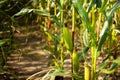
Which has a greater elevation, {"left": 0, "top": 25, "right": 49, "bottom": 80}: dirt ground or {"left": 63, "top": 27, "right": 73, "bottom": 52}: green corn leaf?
{"left": 63, "top": 27, "right": 73, "bottom": 52}: green corn leaf

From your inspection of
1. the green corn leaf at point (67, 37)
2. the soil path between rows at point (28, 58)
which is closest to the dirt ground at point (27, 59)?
the soil path between rows at point (28, 58)

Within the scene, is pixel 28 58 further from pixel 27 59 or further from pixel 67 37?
pixel 67 37

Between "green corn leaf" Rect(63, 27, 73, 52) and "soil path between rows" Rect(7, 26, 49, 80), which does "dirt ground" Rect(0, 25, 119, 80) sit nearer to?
"soil path between rows" Rect(7, 26, 49, 80)

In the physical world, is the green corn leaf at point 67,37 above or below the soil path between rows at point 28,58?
above

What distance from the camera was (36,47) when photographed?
2582 millimetres

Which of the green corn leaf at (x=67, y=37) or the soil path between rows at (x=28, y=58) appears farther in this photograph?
the soil path between rows at (x=28, y=58)

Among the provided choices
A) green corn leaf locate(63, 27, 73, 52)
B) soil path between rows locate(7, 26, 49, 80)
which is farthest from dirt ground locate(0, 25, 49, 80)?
green corn leaf locate(63, 27, 73, 52)

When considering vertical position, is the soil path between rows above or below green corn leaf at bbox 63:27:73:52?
below

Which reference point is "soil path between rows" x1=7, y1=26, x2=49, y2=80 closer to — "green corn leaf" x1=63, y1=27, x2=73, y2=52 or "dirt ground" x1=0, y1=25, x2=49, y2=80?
"dirt ground" x1=0, y1=25, x2=49, y2=80

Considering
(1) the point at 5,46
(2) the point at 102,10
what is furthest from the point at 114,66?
(1) the point at 5,46

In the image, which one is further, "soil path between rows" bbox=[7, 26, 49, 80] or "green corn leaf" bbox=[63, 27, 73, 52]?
"soil path between rows" bbox=[7, 26, 49, 80]

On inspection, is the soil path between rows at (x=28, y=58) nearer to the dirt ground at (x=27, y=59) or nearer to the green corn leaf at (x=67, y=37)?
the dirt ground at (x=27, y=59)

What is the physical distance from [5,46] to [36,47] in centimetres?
31

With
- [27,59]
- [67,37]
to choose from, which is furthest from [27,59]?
[67,37]
